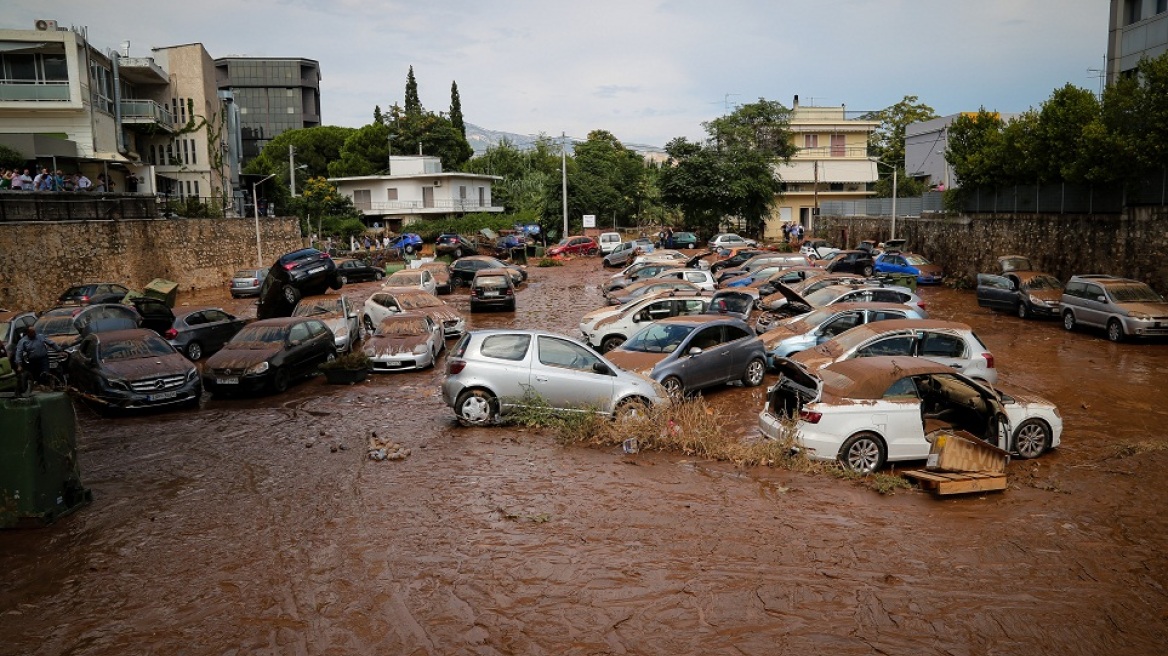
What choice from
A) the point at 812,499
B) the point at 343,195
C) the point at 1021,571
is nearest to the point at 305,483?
the point at 812,499

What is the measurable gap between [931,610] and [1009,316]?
21191 millimetres

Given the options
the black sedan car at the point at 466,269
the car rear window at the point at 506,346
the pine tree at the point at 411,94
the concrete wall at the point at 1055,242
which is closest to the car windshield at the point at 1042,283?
the concrete wall at the point at 1055,242

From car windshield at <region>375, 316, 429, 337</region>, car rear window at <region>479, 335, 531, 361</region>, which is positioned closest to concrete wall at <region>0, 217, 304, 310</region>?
car windshield at <region>375, 316, 429, 337</region>

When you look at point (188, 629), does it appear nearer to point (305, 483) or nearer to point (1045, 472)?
point (305, 483)

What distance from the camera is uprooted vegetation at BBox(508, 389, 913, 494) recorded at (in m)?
10.4

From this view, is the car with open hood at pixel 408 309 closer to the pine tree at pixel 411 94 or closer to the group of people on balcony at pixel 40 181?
the group of people on balcony at pixel 40 181

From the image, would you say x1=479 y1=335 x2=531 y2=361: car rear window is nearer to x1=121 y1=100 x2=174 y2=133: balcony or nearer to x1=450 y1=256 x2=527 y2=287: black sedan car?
x1=450 y1=256 x2=527 y2=287: black sedan car

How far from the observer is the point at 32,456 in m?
8.52

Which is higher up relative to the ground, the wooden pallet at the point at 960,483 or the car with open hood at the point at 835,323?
the car with open hood at the point at 835,323

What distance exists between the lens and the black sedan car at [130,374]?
14.5 meters

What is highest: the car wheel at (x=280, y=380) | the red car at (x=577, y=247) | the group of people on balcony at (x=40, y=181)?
the group of people on balcony at (x=40, y=181)

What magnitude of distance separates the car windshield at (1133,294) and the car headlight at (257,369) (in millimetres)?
19715

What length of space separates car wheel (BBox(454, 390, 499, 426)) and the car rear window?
0.60m

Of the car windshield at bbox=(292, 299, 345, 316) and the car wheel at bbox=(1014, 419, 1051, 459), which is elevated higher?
the car windshield at bbox=(292, 299, 345, 316)
